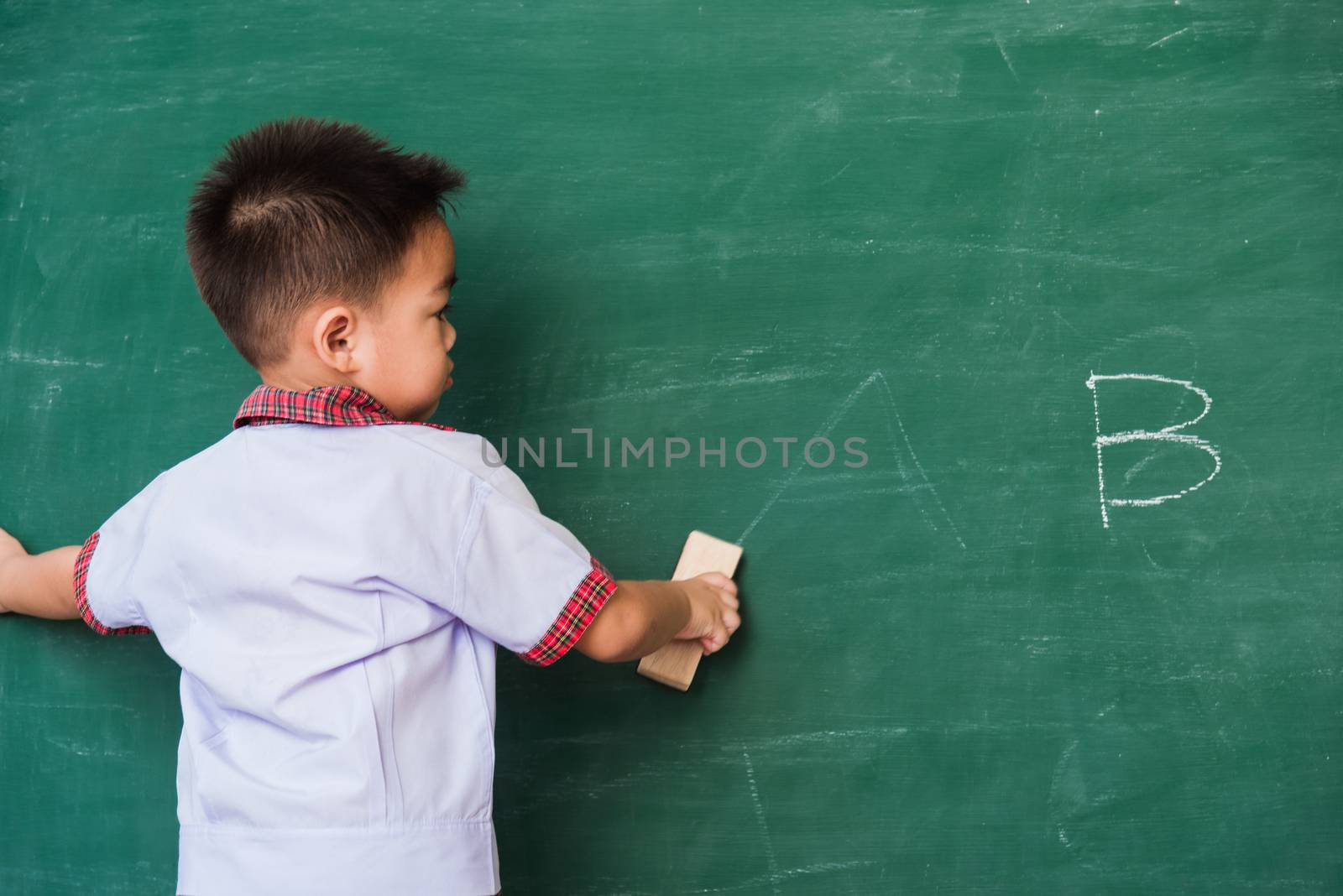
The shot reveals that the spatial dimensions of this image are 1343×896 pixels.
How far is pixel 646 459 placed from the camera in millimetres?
1042

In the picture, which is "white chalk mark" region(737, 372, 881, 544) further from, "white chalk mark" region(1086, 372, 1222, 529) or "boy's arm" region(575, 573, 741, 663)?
"white chalk mark" region(1086, 372, 1222, 529)

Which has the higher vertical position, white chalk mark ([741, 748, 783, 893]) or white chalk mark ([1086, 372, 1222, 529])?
white chalk mark ([1086, 372, 1222, 529])

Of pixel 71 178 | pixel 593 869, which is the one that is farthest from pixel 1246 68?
pixel 71 178

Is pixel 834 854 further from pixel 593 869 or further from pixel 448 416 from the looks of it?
pixel 448 416

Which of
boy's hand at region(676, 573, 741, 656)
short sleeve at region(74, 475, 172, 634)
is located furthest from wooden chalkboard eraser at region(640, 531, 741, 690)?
short sleeve at region(74, 475, 172, 634)

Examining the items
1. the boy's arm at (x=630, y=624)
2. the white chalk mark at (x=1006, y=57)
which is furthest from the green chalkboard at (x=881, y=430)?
the boy's arm at (x=630, y=624)

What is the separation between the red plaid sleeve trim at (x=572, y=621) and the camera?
829mm

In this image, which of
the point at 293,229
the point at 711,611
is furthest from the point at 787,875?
the point at 293,229

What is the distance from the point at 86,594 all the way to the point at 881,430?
73 centimetres

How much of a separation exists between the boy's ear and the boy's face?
0.04 ft

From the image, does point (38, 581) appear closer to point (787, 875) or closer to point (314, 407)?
point (314, 407)

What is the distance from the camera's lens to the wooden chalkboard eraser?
992 mm

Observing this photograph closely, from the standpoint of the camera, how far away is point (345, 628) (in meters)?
0.80

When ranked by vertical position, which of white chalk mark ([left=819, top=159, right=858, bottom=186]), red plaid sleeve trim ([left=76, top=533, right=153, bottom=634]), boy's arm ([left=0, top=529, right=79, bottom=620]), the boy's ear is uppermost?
white chalk mark ([left=819, top=159, right=858, bottom=186])
